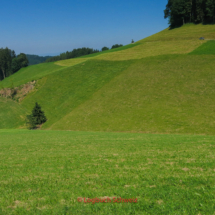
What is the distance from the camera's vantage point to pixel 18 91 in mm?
68625

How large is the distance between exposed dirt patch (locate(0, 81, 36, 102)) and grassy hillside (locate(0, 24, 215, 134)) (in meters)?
3.14

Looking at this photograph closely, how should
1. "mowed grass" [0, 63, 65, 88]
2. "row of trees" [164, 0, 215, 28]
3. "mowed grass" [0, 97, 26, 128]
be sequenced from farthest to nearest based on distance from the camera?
"row of trees" [164, 0, 215, 28] → "mowed grass" [0, 63, 65, 88] → "mowed grass" [0, 97, 26, 128]

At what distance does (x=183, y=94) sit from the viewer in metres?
42.6

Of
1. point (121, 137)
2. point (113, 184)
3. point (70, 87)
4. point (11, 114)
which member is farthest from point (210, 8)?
point (113, 184)

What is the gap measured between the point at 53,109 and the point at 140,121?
2761 cm

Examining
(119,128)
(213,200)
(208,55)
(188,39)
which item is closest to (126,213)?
(213,200)

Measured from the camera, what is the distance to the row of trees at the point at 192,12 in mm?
90425

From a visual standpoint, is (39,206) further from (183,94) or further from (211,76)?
(211,76)

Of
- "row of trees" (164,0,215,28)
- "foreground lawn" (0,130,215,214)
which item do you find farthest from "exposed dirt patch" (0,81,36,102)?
"row of trees" (164,0,215,28)

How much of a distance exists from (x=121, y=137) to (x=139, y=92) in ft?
88.0

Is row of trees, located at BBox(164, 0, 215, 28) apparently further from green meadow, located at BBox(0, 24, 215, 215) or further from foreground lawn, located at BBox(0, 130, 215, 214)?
foreground lawn, located at BBox(0, 130, 215, 214)

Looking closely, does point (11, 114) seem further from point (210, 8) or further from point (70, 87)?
point (210, 8)

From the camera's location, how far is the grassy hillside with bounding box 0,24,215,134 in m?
36.8

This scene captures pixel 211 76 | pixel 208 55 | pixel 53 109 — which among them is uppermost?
pixel 208 55
